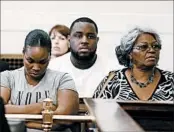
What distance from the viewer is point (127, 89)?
10.9 feet

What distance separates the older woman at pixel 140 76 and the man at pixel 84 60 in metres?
0.29

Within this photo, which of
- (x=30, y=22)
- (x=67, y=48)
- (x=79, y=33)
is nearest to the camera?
(x=79, y=33)

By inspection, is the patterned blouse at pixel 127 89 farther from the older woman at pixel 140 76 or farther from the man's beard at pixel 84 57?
the man's beard at pixel 84 57

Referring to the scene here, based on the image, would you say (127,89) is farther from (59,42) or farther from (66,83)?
(59,42)

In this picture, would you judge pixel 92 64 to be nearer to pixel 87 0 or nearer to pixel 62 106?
pixel 62 106

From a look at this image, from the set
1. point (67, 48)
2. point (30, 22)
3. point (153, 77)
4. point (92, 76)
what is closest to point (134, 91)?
point (153, 77)

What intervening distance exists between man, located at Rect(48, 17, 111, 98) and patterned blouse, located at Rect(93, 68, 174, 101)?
0.27m

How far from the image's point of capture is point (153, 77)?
11.1ft

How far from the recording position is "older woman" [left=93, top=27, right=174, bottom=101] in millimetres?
3301

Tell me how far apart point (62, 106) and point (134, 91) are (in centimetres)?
65

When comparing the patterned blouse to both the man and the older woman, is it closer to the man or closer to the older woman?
the older woman

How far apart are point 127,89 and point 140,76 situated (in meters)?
0.15

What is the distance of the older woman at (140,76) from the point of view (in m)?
3.30

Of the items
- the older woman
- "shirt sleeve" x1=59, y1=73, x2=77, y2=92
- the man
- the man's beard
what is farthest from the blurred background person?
"shirt sleeve" x1=59, y1=73, x2=77, y2=92
